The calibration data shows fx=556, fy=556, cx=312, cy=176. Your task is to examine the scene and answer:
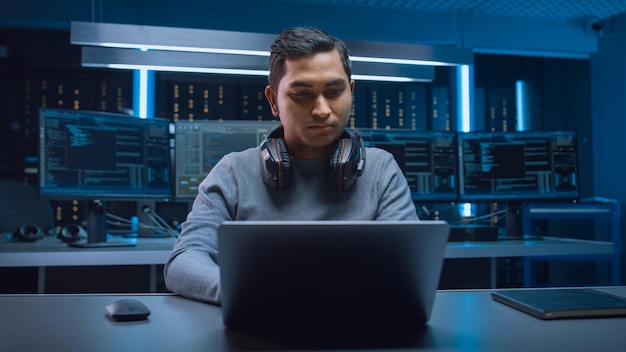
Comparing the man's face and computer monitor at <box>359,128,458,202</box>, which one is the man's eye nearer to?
the man's face

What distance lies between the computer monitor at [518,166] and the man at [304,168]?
1435 millimetres

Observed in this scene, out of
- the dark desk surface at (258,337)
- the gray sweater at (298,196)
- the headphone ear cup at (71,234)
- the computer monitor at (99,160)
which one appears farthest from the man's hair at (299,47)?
the headphone ear cup at (71,234)

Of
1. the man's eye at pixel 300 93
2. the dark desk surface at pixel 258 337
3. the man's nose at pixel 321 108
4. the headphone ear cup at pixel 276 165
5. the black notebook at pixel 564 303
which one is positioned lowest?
the dark desk surface at pixel 258 337

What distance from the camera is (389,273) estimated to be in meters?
0.72

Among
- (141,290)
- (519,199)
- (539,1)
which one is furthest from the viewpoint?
(539,1)

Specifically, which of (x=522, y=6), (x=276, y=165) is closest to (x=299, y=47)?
(x=276, y=165)

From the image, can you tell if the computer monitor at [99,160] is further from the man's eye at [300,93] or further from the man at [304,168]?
the man's eye at [300,93]

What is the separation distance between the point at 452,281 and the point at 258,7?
2.38m

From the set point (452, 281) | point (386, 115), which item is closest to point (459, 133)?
point (452, 281)

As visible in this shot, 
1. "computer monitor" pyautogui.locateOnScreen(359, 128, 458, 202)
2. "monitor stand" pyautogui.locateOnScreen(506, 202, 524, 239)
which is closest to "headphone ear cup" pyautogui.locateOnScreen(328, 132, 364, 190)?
"computer monitor" pyautogui.locateOnScreen(359, 128, 458, 202)

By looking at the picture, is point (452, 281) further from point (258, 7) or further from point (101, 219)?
point (258, 7)

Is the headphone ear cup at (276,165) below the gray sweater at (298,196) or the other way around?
the other way around

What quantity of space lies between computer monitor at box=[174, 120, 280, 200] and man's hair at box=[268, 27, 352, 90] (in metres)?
1.26

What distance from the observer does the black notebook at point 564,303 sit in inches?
33.2
